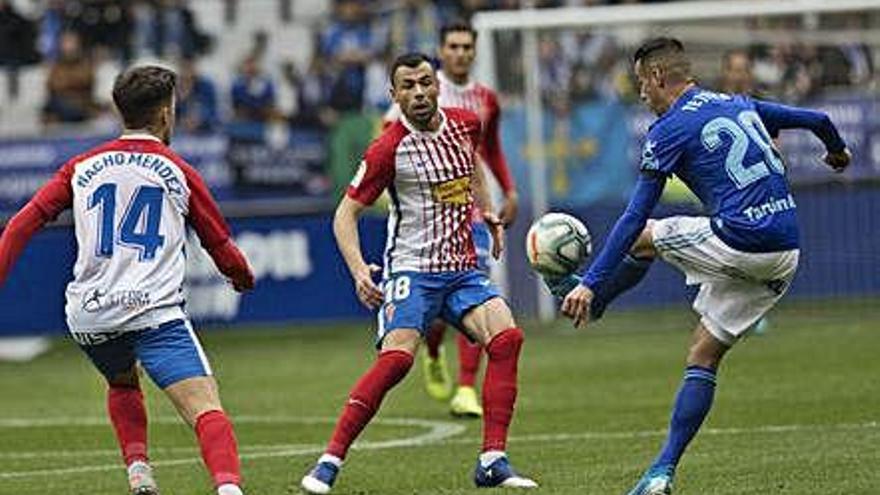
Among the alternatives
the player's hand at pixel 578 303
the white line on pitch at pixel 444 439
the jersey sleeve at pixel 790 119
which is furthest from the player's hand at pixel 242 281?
the white line on pitch at pixel 444 439

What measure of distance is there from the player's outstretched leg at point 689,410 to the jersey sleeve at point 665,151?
0.77 m

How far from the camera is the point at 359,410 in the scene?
34.3 feet

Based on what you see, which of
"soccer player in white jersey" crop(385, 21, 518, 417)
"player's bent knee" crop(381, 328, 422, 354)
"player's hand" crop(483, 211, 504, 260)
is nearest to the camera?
"player's bent knee" crop(381, 328, 422, 354)

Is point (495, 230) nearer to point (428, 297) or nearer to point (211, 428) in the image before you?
point (428, 297)

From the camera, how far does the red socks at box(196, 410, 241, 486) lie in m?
9.18

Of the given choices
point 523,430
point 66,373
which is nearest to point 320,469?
point 523,430

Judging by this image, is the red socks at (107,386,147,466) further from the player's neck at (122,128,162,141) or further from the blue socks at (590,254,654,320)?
the blue socks at (590,254,654,320)

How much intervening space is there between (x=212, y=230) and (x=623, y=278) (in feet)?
6.36

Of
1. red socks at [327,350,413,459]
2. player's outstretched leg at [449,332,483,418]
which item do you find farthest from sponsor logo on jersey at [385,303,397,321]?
player's outstretched leg at [449,332,483,418]

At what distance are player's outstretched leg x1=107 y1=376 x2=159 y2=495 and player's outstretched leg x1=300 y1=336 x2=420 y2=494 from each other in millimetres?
756

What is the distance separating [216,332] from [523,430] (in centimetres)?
971

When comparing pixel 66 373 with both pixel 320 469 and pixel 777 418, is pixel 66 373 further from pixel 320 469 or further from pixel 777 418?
pixel 320 469

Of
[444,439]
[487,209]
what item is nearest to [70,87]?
[444,439]

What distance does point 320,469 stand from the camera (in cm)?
1034
